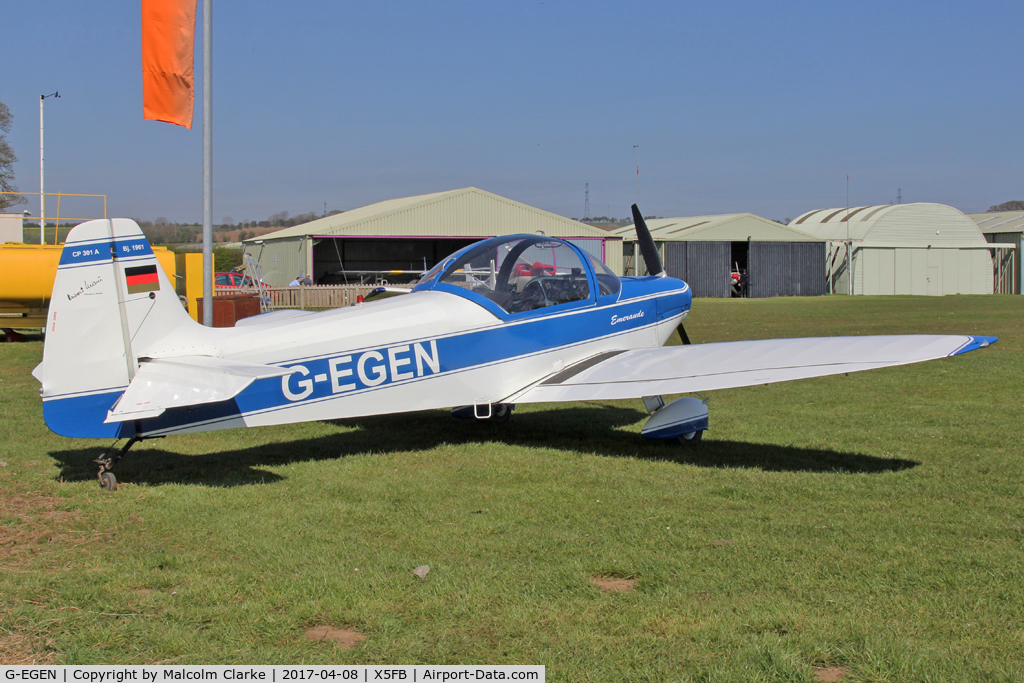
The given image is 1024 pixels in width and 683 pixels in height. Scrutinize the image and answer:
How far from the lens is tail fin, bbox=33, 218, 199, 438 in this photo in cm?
553

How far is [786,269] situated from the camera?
134 feet

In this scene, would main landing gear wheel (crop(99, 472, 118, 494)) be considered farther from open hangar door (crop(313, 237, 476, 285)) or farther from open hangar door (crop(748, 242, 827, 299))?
open hangar door (crop(313, 237, 476, 285))

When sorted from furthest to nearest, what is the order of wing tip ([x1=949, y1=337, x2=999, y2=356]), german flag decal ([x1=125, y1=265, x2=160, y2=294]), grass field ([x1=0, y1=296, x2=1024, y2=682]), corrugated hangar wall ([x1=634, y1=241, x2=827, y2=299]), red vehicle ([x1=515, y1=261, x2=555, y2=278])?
corrugated hangar wall ([x1=634, y1=241, x2=827, y2=299])
red vehicle ([x1=515, y1=261, x2=555, y2=278])
wing tip ([x1=949, y1=337, x2=999, y2=356])
german flag decal ([x1=125, y1=265, x2=160, y2=294])
grass field ([x1=0, y1=296, x2=1024, y2=682])

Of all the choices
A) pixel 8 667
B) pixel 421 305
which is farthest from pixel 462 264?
pixel 8 667

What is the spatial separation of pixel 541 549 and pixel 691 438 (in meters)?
3.40

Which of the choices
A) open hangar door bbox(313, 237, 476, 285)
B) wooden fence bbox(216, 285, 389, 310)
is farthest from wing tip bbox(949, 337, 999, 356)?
open hangar door bbox(313, 237, 476, 285)

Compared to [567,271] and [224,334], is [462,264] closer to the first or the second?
[567,271]

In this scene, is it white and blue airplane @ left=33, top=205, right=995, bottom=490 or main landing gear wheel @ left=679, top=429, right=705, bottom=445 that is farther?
main landing gear wheel @ left=679, top=429, right=705, bottom=445

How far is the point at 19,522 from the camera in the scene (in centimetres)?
516

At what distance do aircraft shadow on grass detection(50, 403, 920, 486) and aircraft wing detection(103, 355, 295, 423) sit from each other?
0.99 m

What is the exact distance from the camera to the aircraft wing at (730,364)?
6.55m

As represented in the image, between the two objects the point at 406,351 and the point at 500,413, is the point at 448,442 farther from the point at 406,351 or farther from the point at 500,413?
the point at 406,351

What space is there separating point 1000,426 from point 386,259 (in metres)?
45.9

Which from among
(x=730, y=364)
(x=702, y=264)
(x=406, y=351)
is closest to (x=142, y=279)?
(x=406, y=351)
